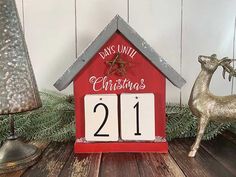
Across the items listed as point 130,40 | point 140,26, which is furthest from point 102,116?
point 140,26

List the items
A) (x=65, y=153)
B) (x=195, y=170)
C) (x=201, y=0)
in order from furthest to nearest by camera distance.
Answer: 1. (x=201, y=0)
2. (x=65, y=153)
3. (x=195, y=170)

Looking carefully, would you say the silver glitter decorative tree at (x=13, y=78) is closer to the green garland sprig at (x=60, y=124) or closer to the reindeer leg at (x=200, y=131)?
the green garland sprig at (x=60, y=124)

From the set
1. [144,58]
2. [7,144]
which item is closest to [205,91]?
[144,58]

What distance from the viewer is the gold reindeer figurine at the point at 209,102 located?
66 cm

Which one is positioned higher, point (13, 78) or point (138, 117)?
point (13, 78)

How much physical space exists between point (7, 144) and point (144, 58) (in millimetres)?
406

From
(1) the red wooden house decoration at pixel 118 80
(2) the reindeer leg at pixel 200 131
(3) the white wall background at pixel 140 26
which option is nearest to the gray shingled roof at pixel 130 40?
(1) the red wooden house decoration at pixel 118 80

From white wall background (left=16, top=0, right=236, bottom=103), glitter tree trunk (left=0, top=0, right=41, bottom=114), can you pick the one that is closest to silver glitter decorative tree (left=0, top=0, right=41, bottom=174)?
glitter tree trunk (left=0, top=0, right=41, bottom=114)

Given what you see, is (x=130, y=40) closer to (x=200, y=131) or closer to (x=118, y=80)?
(x=118, y=80)

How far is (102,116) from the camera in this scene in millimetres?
717

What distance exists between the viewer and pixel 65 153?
0.72 meters

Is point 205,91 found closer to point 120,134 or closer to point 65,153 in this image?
point 120,134

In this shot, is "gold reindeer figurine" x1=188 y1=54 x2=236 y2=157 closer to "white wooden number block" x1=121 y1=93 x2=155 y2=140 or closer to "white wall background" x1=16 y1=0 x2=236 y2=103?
"white wooden number block" x1=121 y1=93 x2=155 y2=140

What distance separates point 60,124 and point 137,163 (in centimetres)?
29
